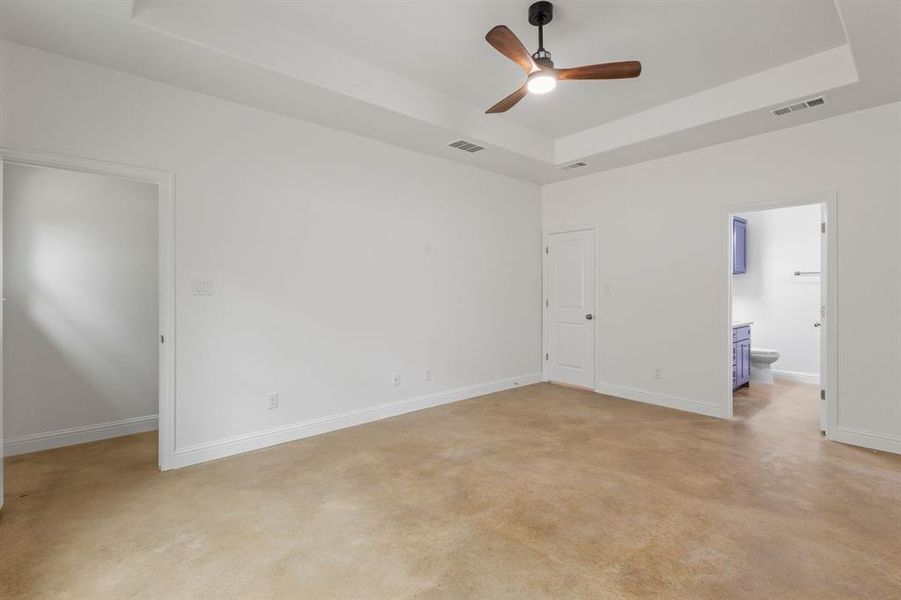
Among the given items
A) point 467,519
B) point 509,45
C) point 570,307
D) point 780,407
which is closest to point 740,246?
point 780,407

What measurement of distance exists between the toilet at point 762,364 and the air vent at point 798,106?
11.2 ft

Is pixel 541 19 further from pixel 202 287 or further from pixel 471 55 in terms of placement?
pixel 202 287

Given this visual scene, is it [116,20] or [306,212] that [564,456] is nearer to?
[306,212]

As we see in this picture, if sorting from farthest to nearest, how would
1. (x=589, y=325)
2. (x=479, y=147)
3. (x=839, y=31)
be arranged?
(x=589, y=325) → (x=479, y=147) → (x=839, y=31)

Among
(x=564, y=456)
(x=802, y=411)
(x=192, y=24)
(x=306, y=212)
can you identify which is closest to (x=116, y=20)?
(x=192, y=24)

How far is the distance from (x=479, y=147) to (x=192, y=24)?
267 centimetres

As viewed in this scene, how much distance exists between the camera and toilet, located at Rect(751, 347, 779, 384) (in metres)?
5.71

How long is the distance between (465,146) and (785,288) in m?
5.21

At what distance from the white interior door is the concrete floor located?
6.17 ft

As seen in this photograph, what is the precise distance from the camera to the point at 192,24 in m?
2.61

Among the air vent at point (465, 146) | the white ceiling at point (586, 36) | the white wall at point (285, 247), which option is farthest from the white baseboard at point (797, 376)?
the air vent at point (465, 146)

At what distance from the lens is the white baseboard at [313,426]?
325 centimetres

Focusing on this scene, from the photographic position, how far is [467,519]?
2436 mm

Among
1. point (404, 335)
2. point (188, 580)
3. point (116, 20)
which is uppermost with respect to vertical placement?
Answer: point (116, 20)
